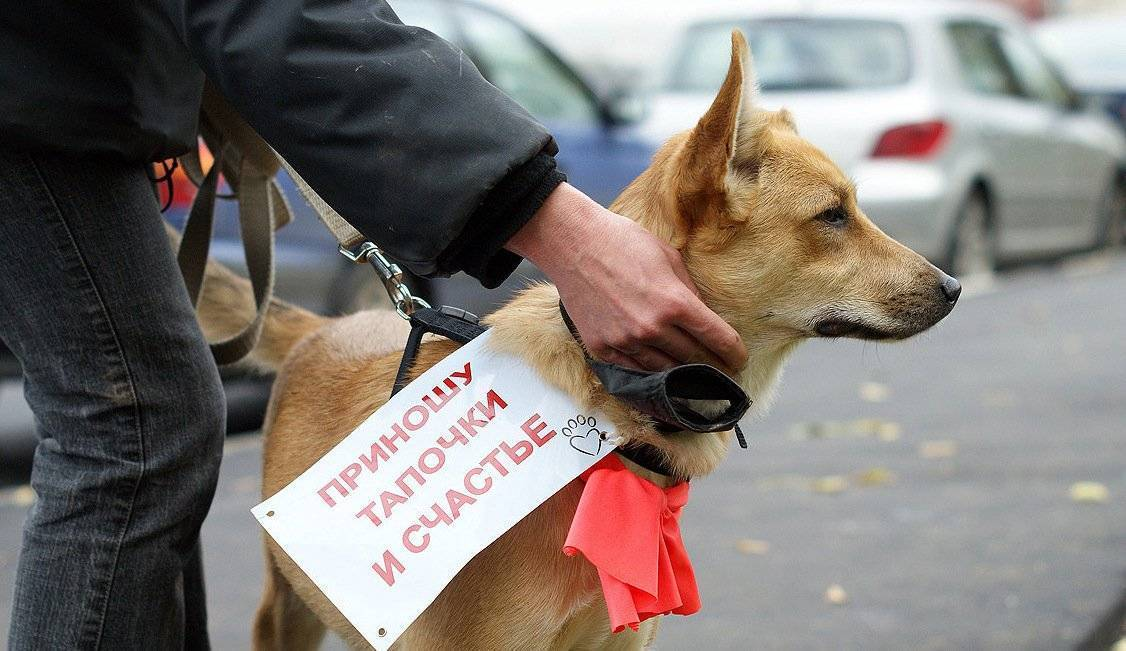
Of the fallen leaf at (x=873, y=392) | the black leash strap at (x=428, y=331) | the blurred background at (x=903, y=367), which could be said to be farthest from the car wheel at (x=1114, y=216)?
the black leash strap at (x=428, y=331)

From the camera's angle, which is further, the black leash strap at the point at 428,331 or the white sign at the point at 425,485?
the black leash strap at the point at 428,331

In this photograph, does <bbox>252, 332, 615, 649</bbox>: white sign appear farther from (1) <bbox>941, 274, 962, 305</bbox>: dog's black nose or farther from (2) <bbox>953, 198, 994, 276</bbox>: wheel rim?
(2) <bbox>953, 198, 994, 276</bbox>: wheel rim

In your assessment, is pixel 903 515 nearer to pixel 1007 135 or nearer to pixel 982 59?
pixel 1007 135

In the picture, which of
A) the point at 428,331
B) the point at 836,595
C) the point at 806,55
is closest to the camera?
the point at 428,331

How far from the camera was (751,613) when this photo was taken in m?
3.84

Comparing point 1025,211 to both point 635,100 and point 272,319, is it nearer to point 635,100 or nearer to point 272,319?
point 635,100

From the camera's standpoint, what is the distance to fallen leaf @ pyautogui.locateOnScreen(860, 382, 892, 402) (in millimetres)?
6770

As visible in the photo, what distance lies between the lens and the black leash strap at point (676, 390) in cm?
199

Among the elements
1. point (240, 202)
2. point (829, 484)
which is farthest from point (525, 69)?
point (240, 202)

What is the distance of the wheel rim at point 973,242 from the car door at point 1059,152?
84cm

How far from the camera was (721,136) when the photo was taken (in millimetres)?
2123

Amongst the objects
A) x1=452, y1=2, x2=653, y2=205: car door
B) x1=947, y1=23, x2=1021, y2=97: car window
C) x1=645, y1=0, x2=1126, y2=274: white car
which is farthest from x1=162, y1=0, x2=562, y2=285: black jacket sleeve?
x1=947, y1=23, x2=1021, y2=97: car window

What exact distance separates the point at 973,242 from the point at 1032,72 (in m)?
1.72

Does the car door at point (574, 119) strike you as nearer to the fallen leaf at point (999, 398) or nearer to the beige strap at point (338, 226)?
the fallen leaf at point (999, 398)
